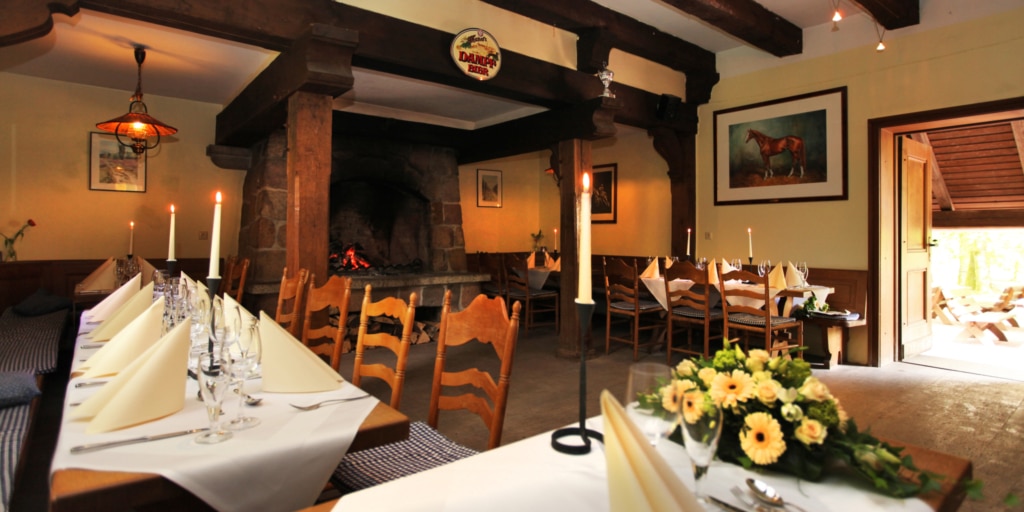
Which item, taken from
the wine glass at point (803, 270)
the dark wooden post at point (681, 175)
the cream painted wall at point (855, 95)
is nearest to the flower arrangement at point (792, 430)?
the wine glass at point (803, 270)

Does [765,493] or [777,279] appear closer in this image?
[765,493]

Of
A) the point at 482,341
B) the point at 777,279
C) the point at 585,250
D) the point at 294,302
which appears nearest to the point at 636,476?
the point at 585,250

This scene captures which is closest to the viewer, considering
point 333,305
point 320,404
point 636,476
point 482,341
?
point 636,476

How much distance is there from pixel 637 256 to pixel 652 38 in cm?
303

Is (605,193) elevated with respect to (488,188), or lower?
lower

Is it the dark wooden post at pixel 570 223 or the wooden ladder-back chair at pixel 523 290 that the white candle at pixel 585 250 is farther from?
the wooden ladder-back chair at pixel 523 290

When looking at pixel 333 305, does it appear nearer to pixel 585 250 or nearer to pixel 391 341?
pixel 391 341

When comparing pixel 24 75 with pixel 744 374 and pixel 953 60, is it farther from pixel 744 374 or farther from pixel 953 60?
pixel 953 60

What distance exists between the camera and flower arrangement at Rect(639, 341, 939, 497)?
963mm

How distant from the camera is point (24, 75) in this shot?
510 centimetres

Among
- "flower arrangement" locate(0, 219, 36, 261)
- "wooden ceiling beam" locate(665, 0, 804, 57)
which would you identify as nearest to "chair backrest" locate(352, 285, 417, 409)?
"wooden ceiling beam" locate(665, 0, 804, 57)

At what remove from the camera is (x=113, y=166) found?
5570mm

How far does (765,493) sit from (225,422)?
1.18 m

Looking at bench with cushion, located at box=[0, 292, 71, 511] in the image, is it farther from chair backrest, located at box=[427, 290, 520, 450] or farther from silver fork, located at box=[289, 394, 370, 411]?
chair backrest, located at box=[427, 290, 520, 450]
